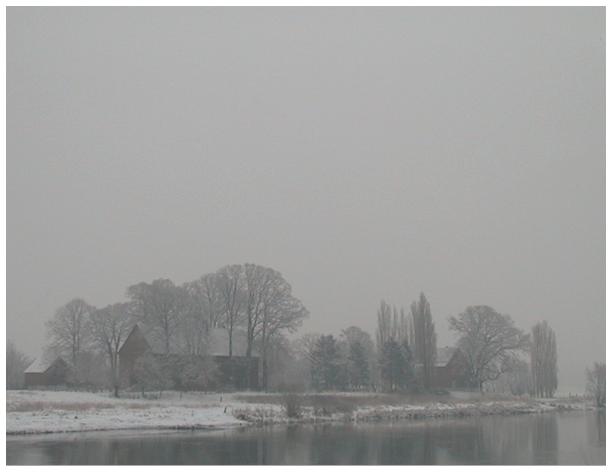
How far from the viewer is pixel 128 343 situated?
67500 mm

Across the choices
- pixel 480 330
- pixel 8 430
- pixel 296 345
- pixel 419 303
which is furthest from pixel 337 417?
pixel 296 345

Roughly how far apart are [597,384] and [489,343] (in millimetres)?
11069

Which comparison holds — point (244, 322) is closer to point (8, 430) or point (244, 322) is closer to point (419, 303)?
point (419, 303)

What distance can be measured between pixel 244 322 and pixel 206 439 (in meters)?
37.3

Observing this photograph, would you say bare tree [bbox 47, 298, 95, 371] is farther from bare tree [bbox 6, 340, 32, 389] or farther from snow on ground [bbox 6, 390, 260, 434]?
snow on ground [bbox 6, 390, 260, 434]

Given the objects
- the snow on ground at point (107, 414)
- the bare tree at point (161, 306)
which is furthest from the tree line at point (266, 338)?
the snow on ground at point (107, 414)

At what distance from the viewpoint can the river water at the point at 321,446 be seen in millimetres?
27688

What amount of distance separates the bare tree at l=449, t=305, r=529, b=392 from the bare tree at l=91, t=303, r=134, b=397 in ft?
116

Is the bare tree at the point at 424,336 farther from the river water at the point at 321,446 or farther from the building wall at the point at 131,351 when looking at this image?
the river water at the point at 321,446

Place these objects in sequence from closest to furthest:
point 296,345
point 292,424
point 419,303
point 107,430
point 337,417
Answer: point 107,430
point 292,424
point 337,417
point 419,303
point 296,345

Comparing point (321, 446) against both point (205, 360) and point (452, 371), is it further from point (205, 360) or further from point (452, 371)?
point (452, 371)

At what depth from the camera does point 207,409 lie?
48.6 m

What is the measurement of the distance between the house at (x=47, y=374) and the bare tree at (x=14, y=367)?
1454mm

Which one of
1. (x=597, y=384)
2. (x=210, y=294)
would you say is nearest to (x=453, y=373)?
(x=597, y=384)
